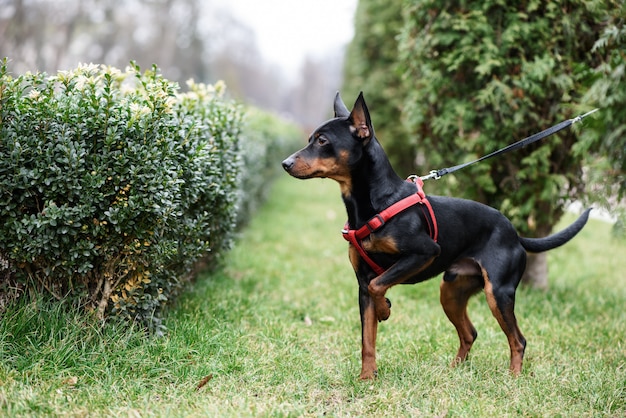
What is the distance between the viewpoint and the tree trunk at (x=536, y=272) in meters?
6.24

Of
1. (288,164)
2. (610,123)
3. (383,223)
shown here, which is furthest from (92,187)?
(610,123)

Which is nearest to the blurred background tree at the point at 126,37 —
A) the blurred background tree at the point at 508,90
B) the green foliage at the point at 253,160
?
the green foliage at the point at 253,160

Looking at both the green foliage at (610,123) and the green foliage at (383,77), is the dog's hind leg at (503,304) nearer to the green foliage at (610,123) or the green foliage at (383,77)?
the green foliage at (610,123)

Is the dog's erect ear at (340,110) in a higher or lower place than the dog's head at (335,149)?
higher

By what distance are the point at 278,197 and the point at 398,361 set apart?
10762mm

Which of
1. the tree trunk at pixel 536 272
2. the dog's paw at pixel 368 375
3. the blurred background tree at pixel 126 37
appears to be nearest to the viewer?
the dog's paw at pixel 368 375

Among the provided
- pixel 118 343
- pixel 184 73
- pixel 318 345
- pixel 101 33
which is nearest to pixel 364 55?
pixel 318 345

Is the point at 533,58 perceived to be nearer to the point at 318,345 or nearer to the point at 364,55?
the point at 318,345

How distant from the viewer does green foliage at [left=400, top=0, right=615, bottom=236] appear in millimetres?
5602

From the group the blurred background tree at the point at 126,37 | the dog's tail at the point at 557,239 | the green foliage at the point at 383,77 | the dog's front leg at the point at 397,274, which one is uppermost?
the blurred background tree at the point at 126,37

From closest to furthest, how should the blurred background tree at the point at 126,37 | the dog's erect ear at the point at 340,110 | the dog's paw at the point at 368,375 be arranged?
the dog's paw at the point at 368,375 < the dog's erect ear at the point at 340,110 < the blurred background tree at the point at 126,37

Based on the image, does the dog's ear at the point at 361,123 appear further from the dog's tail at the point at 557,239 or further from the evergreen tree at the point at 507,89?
the evergreen tree at the point at 507,89

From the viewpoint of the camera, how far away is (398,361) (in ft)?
12.7

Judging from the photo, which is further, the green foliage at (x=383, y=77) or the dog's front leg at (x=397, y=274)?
the green foliage at (x=383, y=77)
